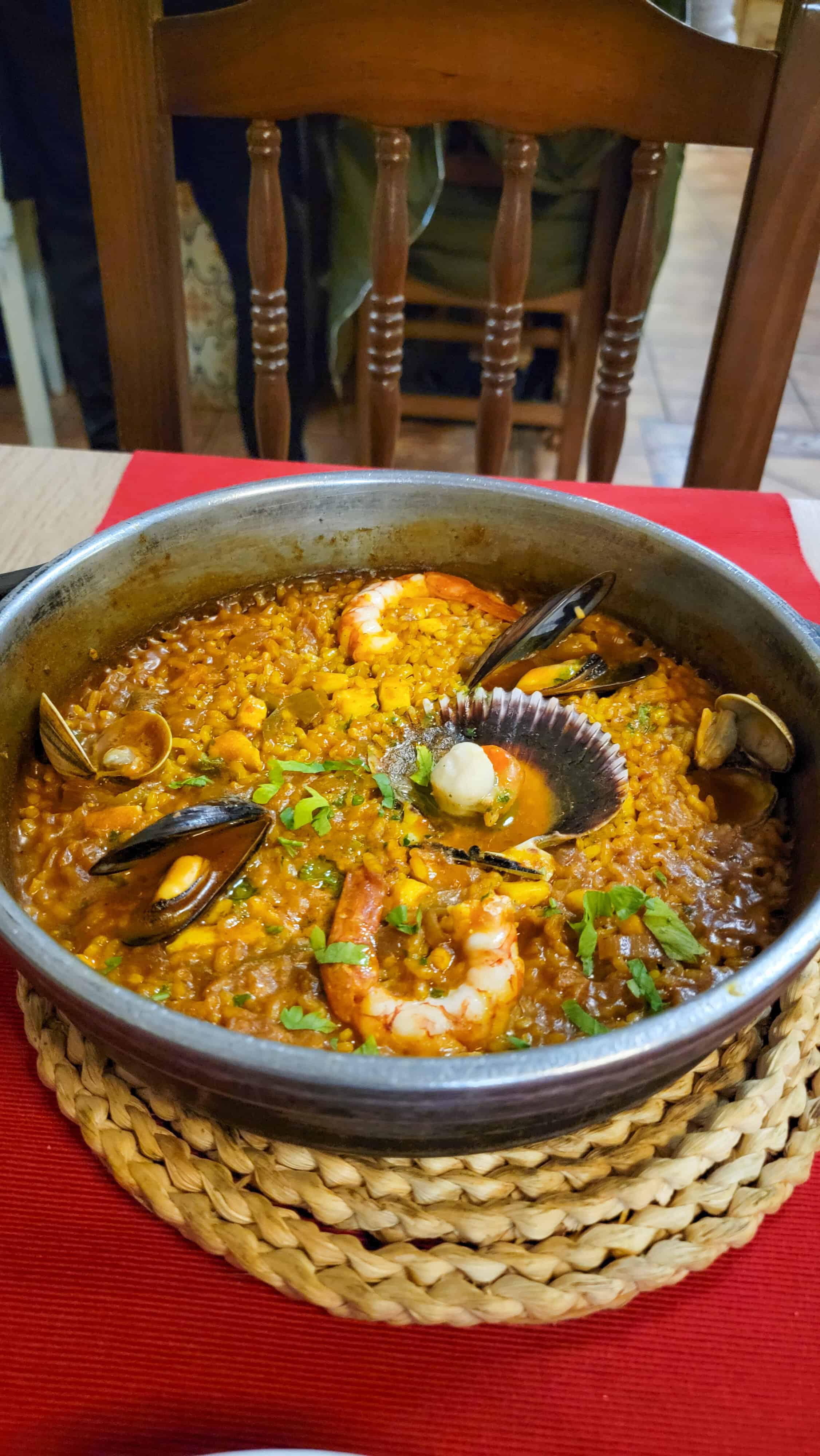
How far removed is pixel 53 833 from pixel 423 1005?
0.53 m

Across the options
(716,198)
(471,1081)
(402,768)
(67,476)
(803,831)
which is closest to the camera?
(471,1081)

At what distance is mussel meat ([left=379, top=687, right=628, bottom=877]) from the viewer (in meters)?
1.23

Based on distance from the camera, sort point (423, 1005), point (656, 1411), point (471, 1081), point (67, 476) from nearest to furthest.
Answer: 1. point (471, 1081)
2. point (656, 1411)
3. point (423, 1005)
4. point (67, 476)

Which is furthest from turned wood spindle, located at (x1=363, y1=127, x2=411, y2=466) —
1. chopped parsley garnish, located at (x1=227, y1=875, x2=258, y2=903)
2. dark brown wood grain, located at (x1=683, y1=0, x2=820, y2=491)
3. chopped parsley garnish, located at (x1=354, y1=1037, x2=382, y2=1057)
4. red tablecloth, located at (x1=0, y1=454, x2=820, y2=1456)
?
red tablecloth, located at (x1=0, y1=454, x2=820, y2=1456)

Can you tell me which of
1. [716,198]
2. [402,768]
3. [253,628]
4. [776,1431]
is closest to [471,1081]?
[776,1431]

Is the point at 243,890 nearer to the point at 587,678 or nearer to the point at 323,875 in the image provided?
the point at 323,875

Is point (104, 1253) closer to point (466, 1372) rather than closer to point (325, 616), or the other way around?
point (466, 1372)

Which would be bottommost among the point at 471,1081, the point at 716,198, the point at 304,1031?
the point at 716,198

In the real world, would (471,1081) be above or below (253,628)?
above

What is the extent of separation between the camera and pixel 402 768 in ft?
4.42

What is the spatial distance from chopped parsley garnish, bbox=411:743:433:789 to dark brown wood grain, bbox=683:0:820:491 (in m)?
1.31

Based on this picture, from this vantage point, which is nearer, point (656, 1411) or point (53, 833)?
point (656, 1411)

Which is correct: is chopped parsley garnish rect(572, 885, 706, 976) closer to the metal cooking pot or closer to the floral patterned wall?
the metal cooking pot

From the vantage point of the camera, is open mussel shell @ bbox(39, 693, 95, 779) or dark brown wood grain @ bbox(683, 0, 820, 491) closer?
open mussel shell @ bbox(39, 693, 95, 779)
